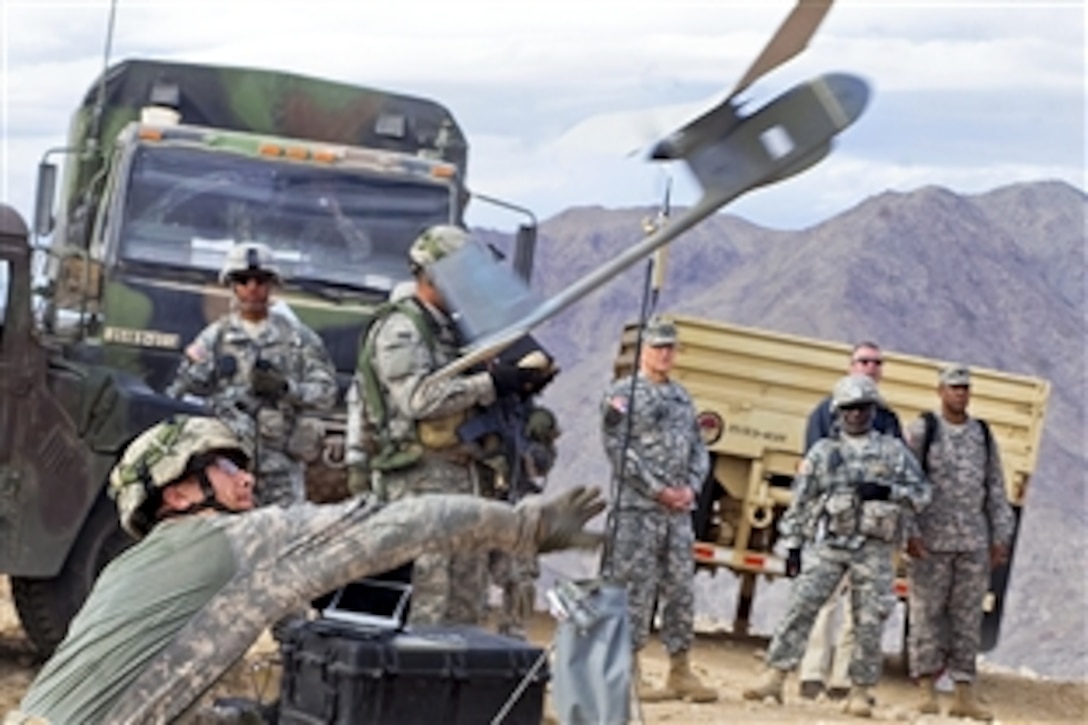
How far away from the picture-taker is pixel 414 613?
868 cm

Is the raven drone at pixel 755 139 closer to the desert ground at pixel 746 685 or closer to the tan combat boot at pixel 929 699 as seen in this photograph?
the desert ground at pixel 746 685

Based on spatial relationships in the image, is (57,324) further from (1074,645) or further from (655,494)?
(1074,645)

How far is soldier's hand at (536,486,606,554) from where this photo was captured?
4.88 meters

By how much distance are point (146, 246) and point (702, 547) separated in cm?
377

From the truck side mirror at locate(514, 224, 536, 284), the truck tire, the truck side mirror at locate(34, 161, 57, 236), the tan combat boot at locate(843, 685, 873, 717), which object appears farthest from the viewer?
the truck side mirror at locate(34, 161, 57, 236)

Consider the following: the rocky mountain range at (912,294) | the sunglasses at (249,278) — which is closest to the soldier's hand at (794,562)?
the sunglasses at (249,278)

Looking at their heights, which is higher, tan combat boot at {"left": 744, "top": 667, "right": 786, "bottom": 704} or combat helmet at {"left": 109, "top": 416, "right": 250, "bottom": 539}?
combat helmet at {"left": 109, "top": 416, "right": 250, "bottom": 539}

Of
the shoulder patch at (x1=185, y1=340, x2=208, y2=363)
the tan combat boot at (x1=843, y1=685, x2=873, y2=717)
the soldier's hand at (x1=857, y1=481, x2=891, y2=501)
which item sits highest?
the shoulder patch at (x1=185, y1=340, x2=208, y2=363)

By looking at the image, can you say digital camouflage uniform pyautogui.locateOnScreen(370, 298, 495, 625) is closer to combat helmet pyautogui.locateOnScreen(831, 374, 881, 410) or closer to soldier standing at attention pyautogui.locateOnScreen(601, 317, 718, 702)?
soldier standing at attention pyautogui.locateOnScreen(601, 317, 718, 702)

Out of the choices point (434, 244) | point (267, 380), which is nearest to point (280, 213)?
point (267, 380)

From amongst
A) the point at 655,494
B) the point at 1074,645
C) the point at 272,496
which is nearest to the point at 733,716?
the point at 655,494

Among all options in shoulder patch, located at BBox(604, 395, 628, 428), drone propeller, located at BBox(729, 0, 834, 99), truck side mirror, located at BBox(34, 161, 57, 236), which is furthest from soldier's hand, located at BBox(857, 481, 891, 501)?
drone propeller, located at BBox(729, 0, 834, 99)

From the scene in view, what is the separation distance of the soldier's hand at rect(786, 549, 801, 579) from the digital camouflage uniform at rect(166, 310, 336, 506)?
9.46 feet

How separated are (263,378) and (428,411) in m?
1.32
